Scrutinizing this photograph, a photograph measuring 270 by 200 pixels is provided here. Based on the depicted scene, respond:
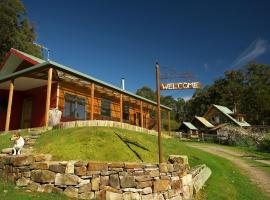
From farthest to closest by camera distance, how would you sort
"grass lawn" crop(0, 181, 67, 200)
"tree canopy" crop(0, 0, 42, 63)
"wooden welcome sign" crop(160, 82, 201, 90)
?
"tree canopy" crop(0, 0, 42, 63)
"wooden welcome sign" crop(160, 82, 201, 90)
"grass lawn" crop(0, 181, 67, 200)

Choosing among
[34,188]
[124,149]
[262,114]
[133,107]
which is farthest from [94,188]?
[262,114]

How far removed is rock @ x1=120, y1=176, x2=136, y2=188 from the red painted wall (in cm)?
1203

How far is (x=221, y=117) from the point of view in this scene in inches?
2114

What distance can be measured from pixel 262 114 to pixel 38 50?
165ft

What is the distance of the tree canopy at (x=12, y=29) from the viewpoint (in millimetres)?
34531

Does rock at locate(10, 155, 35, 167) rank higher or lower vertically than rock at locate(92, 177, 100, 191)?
higher

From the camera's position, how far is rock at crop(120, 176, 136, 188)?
6969mm

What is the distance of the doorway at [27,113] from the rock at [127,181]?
1441cm

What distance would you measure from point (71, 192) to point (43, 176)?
94 centimetres

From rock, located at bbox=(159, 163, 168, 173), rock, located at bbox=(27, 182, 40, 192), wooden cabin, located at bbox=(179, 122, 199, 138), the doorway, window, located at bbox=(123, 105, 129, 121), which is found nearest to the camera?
rock, located at bbox=(27, 182, 40, 192)

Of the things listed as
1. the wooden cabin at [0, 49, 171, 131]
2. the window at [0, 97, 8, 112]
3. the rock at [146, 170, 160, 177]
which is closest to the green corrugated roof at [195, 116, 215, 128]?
the wooden cabin at [0, 49, 171, 131]

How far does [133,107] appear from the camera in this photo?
2792 centimetres

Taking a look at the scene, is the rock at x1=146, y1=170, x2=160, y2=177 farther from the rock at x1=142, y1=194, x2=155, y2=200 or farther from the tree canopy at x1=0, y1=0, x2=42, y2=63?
the tree canopy at x1=0, y1=0, x2=42, y2=63

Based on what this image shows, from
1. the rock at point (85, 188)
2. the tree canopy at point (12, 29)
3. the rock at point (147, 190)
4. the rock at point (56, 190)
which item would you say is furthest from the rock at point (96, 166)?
the tree canopy at point (12, 29)
